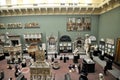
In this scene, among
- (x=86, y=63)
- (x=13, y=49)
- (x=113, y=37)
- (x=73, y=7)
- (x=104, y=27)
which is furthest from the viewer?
(x=73, y=7)

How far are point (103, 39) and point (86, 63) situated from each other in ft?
20.7

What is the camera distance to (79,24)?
61.7ft

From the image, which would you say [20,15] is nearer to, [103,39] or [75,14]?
[75,14]

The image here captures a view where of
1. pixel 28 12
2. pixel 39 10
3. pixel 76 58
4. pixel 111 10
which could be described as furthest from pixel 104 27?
pixel 28 12

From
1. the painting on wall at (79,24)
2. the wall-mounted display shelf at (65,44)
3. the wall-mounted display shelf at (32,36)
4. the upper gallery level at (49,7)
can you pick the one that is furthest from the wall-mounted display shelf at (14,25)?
the painting on wall at (79,24)

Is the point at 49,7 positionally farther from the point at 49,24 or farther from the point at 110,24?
the point at 110,24

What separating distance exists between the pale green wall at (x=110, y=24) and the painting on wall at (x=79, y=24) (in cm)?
178

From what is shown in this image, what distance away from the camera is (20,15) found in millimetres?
18750

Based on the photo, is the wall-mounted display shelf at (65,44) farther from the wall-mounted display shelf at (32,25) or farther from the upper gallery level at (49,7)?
the wall-mounted display shelf at (32,25)

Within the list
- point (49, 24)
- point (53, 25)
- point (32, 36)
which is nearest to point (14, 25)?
Result: point (32, 36)

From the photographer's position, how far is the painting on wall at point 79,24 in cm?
1875

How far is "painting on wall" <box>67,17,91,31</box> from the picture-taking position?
61.5ft

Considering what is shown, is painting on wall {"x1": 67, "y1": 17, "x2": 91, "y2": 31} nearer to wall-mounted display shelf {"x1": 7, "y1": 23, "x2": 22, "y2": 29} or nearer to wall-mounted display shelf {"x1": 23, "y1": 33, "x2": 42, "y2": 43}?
wall-mounted display shelf {"x1": 23, "y1": 33, "x2": 42, "y2": 43}

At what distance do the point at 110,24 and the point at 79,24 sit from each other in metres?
4.97
